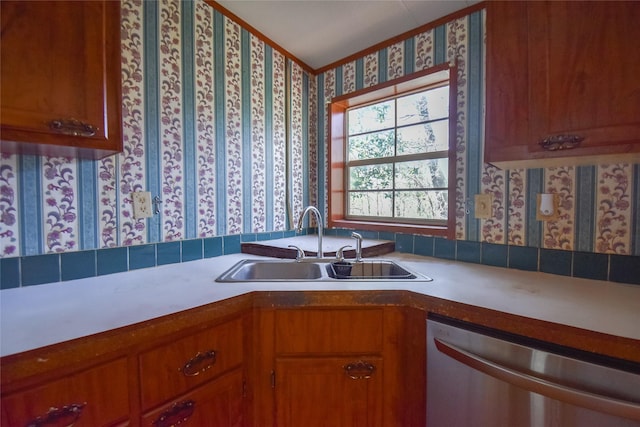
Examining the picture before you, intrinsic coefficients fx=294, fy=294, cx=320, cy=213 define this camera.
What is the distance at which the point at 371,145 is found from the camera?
204cm

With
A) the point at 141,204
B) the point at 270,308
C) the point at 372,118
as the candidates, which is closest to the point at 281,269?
the point at 270,308

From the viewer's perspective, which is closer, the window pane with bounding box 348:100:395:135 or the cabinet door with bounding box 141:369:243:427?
the cabinet door with bounding box 141:369:243:427

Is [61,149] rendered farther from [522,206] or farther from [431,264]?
[522,206]

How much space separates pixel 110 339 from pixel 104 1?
1.01m

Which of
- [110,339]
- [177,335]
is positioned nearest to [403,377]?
[177,335]

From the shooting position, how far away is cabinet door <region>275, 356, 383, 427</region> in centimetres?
103

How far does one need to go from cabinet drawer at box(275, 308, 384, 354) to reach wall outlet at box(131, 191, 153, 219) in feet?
2.59

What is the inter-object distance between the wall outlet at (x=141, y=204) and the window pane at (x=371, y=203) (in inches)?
51.0

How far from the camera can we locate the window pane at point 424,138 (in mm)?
1685

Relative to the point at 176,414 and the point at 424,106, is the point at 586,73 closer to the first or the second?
the point at 424,106

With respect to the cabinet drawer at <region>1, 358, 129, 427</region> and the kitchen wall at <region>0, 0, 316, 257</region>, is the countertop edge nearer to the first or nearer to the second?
the cabinet drawer at <region>1, 358, 129, 427</region>

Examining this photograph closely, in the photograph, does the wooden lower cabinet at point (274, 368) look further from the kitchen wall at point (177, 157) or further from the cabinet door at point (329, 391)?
the kitchen wall at point (177, 157)

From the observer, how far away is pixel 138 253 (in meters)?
1.30

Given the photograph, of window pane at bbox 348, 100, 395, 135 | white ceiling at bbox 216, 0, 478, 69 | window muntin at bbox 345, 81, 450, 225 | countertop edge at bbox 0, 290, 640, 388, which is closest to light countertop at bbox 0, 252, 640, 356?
countertop edge at bbox 0, 290, 640, 388
